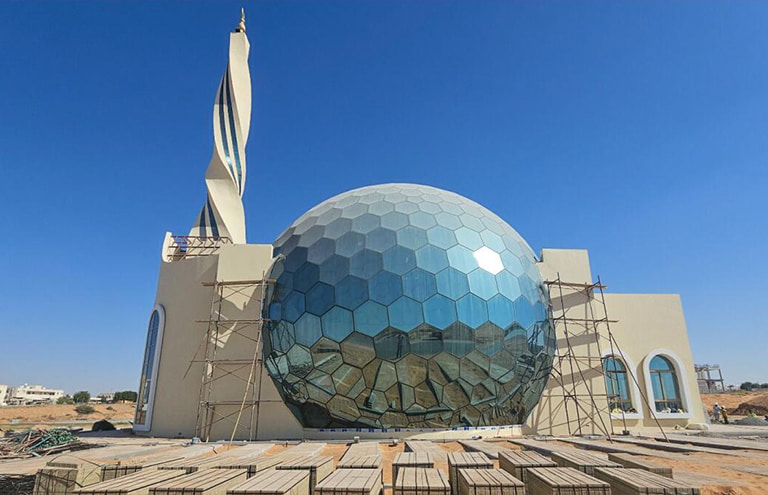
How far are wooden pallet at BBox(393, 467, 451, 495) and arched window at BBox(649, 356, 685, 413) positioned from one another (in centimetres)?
1426

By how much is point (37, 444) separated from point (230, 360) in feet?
14.7

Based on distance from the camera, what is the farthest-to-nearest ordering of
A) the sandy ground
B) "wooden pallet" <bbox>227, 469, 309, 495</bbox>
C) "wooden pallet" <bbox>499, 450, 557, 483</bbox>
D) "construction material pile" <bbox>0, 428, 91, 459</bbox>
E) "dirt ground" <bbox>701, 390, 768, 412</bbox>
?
"dirt ground" <bbox>701, 390, 768, 412</bbox>
the sandy ground
"construction material pile" <bbox>0, 428, 91, 459</bbox>
"wooden pallet" <bbox>499, 450, 557, 483</bbox>
"wooden pallet" <bbox>227, 469, 309, 495</bbox>

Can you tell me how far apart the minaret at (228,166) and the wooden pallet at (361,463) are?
56.1ft

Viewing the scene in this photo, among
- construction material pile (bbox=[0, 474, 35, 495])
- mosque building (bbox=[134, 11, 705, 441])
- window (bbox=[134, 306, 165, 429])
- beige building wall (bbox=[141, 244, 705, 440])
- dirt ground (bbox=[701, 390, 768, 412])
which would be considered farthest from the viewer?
dirt ground (bbox=[701, 390, 768, 412])

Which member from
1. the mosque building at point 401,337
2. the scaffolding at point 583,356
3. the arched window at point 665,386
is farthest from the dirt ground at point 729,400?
the scaffolding at point 583,356

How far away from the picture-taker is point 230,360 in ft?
42.1

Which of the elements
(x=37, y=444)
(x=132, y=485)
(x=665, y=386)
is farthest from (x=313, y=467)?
(x=665, y=386)

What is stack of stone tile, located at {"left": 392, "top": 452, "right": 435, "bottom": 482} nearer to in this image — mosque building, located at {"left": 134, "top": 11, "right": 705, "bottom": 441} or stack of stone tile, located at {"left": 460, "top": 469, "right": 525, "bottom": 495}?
stack of stone tile, located at {"left": 460, "top": 469, "right": 525, "bottom": 495}

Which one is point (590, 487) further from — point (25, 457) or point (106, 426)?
point (106, 426)

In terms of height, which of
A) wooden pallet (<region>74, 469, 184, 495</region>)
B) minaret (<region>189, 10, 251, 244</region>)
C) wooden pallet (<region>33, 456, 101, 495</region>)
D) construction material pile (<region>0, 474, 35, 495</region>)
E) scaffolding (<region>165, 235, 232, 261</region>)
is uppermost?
minaret (<region>189, 10, 251, 244</region>)

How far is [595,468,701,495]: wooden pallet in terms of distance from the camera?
3.04 metres

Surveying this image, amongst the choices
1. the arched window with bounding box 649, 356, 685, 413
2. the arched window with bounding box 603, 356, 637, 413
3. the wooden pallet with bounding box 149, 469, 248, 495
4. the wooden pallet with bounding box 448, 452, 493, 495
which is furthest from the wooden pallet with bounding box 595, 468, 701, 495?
the arched window with bounding box 649, 356, 685, 413

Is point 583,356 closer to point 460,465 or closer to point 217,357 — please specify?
point 217,357

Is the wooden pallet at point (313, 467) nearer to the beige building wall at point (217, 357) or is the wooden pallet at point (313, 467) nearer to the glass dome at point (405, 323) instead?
the glass dome at point (405, 323)
